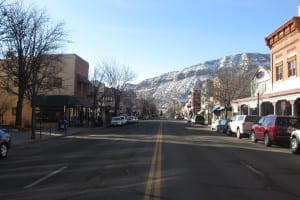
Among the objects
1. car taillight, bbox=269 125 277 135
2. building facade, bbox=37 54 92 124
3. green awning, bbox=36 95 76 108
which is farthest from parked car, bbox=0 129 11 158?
green awning, bbox=36 95 76 108

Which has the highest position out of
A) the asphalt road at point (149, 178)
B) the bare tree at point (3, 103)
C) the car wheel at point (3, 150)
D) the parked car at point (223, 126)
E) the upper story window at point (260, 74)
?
the upper story window at point (260, 74)

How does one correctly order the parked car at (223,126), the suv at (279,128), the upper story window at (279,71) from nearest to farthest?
1. the suv at (279,128)
2. the upper story window at (279,71)
3. the parked car at (223,126)

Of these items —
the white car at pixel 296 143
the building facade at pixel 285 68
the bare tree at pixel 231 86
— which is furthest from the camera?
the bare tree at pixel 231 86

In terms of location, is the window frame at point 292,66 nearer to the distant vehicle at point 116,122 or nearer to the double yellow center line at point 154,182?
the double yellow center line at point 154,182

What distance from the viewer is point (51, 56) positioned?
43969 millimetres

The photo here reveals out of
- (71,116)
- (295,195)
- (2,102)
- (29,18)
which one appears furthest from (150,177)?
(71,116)

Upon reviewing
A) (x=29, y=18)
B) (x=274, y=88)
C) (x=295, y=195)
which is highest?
(x=29, y=18)

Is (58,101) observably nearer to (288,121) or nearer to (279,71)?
(279,71)

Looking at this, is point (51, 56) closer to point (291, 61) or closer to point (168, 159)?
point (291, 61)

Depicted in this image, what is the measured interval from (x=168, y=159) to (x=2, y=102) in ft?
149

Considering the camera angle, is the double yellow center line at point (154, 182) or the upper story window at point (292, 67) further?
the upper story window at point (292, 67)

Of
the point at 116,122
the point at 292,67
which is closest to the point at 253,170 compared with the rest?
the point at 292,67

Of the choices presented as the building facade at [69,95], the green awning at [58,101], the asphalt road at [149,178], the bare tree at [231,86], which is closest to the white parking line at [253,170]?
the asphalt road at [149,178]

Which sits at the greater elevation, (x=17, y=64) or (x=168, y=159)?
(x=17, y=64)
